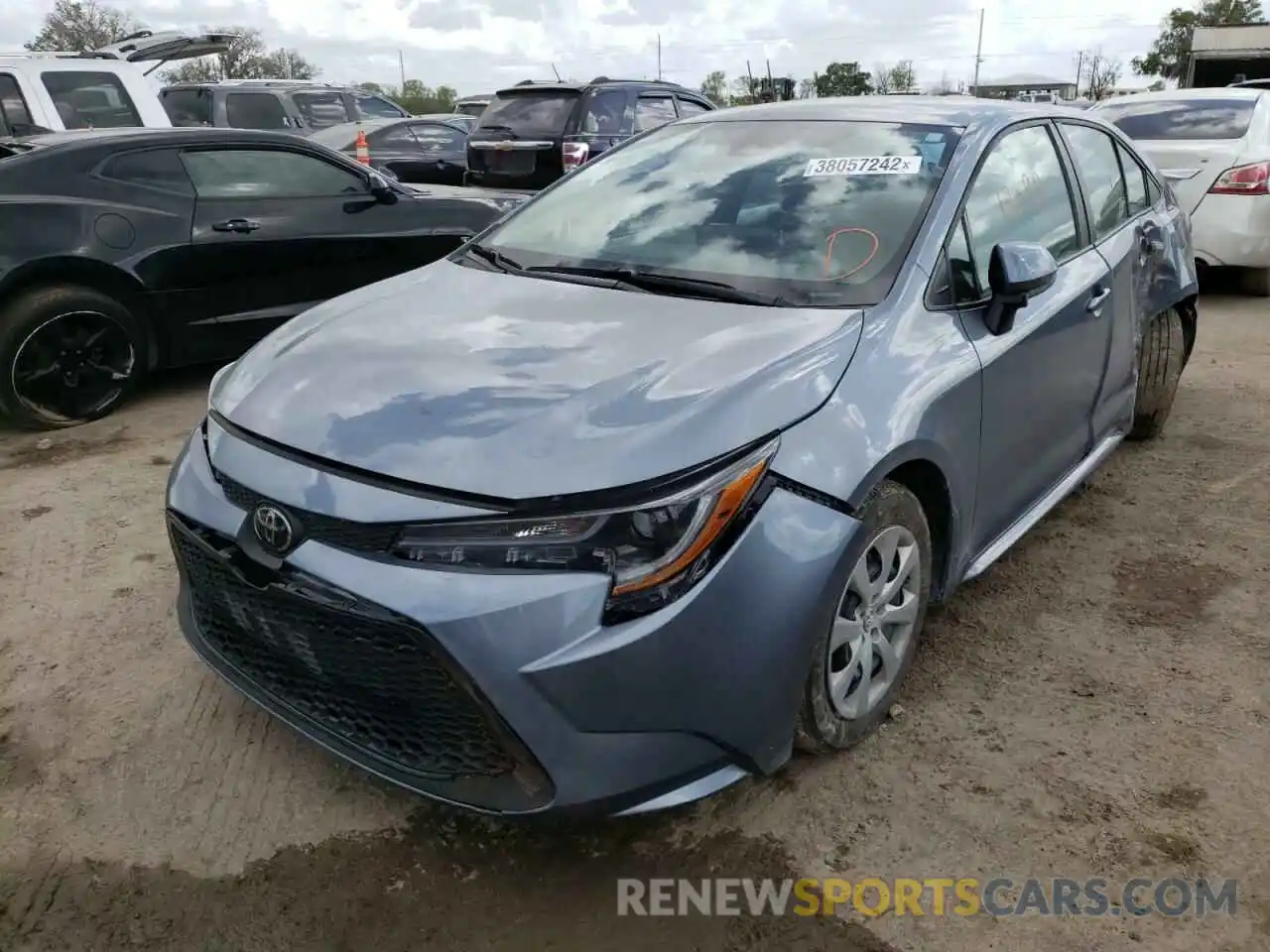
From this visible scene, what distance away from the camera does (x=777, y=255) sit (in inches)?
113

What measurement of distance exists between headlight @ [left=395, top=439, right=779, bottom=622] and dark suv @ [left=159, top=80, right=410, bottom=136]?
422 inches

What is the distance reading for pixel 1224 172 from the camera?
24.3ft

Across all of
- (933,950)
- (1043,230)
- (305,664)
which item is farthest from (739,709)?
(1043,230)

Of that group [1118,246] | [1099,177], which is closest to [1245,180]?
[1099,177]

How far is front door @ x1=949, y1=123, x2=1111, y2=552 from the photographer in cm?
287

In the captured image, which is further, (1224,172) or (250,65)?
(250,65)

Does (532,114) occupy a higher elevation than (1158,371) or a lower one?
higher

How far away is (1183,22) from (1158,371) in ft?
205

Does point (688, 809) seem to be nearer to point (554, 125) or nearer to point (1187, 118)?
point (1187, 118)

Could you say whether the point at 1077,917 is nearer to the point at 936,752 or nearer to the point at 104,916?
the point at 936,752

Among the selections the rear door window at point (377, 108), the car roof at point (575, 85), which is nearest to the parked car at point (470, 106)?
the rear door window at point (377, 108)

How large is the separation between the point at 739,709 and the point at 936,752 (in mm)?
807

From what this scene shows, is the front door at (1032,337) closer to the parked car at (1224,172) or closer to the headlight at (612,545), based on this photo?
the headlight at (612,545)

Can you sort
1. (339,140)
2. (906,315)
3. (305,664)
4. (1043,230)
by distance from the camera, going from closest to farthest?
(305,664) < (906,315) < (1043,230) < (339,140)
